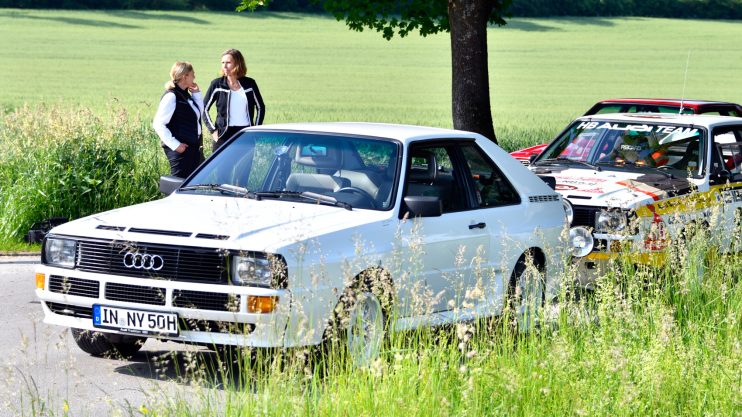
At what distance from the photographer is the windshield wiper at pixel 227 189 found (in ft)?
28.7

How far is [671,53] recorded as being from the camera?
72250 mm

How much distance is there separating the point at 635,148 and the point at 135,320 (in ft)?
22.8

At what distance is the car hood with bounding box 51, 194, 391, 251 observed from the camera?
297 inches

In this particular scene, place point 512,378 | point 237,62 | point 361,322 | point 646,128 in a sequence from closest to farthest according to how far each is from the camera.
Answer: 1. point 512,378
2. point 361,322
3. point 646,128
4. point 237,62

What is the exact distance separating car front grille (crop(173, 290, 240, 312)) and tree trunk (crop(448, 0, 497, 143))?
42.6ft

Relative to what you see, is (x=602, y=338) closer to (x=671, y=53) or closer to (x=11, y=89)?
(x=11, y=89)

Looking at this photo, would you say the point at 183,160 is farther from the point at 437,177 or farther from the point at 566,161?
the point at 437,177

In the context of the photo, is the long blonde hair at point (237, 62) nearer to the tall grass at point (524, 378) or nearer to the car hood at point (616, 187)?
the car hood at point (616, 187)

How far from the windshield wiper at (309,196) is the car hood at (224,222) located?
47 mm

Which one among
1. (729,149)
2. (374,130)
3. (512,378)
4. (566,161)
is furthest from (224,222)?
(729,149)

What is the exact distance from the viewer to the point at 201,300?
7488 mm

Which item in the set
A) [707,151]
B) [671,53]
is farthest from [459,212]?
[671,53]

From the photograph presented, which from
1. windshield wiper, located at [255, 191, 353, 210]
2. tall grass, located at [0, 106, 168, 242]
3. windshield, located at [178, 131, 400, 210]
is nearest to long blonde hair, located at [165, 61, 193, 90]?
tall grass, located at [0, 106, 168, 242]

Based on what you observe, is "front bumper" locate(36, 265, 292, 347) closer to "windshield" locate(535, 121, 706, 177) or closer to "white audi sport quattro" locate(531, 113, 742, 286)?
"white audi sport quattro" locate(531, 113, 742, 286)
